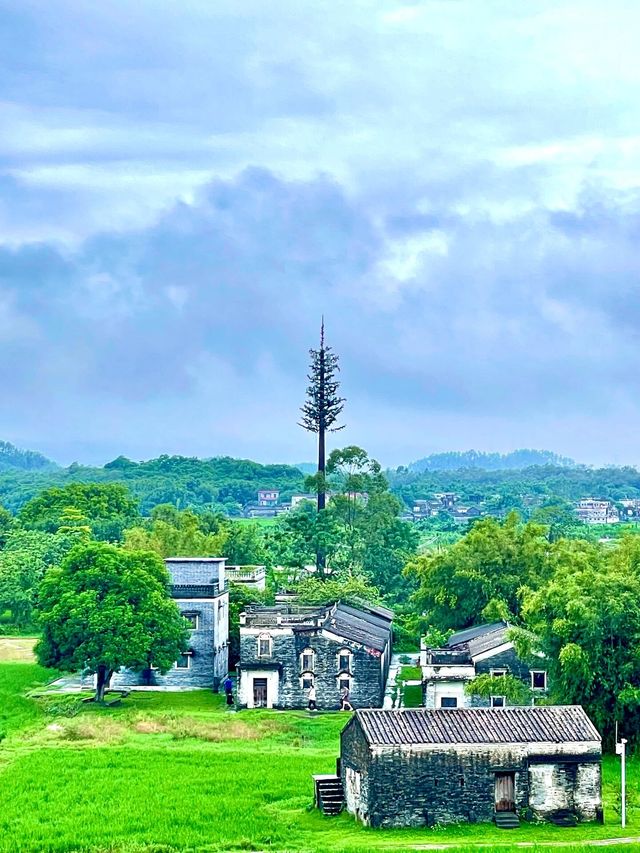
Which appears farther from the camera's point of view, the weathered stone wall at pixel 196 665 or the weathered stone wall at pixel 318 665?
the weathered stone wall at pixel 196 665

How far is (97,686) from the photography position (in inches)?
2046

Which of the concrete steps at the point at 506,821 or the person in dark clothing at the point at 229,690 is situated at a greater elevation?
the person in dark clothing at the point at 229,690

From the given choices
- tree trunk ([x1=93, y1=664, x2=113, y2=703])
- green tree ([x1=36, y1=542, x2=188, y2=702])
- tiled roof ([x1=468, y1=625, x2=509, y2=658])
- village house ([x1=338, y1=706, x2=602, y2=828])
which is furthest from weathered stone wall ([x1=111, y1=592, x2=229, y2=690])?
village house ([x1=338, y1=706, x2=602, y2=828])

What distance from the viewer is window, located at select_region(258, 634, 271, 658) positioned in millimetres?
52219

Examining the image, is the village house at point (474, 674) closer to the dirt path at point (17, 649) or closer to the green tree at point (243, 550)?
the dirt path at point (17, 649)

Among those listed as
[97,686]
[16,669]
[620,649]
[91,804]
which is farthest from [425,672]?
[16,669]

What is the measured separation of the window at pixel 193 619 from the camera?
55.9 metres

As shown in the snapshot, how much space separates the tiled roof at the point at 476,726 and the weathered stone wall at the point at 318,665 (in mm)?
18121

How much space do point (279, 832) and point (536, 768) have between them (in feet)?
21.6

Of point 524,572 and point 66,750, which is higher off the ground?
point 524,572

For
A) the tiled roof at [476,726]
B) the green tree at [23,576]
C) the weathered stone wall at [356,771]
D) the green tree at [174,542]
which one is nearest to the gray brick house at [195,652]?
the green tree at [23,576]

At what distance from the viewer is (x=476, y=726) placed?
33.0 metres

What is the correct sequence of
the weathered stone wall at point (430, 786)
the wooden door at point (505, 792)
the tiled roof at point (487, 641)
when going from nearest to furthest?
the weathered stone wall at point (430, 786), the wooden door at point (505, 792), the tiled roof at point (487, 641)

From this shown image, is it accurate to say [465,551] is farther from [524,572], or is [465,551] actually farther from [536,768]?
[536,768]
